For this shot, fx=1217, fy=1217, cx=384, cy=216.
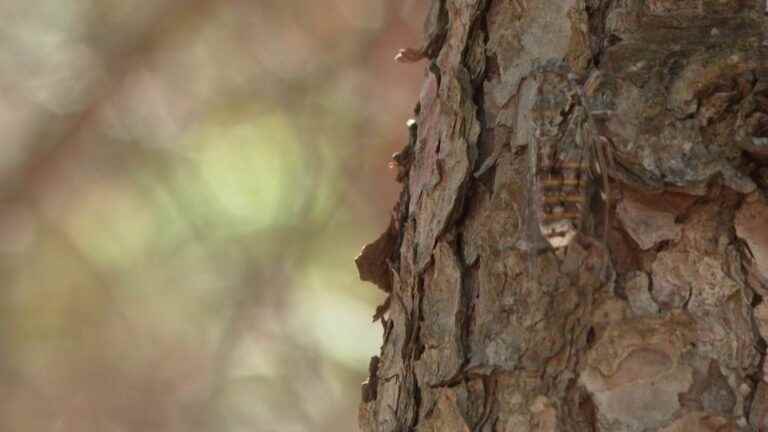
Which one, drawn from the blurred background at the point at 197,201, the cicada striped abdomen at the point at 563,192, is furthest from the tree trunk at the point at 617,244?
the blurred background at the point at 197,201

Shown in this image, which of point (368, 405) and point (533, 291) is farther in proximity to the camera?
point (368, 405)

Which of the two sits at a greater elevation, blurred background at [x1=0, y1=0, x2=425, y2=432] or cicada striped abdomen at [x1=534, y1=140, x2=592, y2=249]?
blurred background at [x1=0, y1=0, x2=425, y2=432]

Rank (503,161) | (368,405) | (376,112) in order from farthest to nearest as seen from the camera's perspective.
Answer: (376,112) < (368,405) < (503,161)

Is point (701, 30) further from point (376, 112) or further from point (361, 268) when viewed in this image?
point (376, 112)

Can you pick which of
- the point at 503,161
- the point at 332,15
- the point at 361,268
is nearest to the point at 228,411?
the point at 332,15

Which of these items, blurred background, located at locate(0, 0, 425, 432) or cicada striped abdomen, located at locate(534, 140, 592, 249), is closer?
cicada striped abdomen, located at locate(534, 140, 592, 249)

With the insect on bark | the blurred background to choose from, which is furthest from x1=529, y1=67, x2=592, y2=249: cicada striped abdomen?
the blurred background

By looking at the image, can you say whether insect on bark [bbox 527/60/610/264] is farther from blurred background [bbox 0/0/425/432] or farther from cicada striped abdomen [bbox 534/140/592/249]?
blurred background [bbox 0/0/425/432]

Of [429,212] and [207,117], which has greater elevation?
[207,117]
